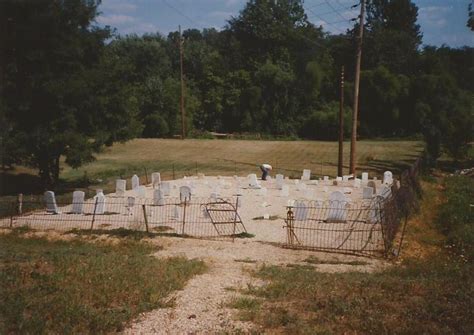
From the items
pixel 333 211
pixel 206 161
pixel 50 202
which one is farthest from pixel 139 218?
pixel 206 161

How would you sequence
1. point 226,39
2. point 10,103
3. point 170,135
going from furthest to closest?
point 226,39 → point 170,135 → point 10,103

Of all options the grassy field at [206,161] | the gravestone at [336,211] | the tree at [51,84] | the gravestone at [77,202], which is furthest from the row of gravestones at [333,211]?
the grassy field at [206,161]

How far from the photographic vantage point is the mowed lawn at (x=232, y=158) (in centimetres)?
3744

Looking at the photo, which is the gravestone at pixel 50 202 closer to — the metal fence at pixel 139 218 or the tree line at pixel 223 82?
the metal fence at pixel 139 218

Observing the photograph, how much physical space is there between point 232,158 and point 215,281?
115 feet

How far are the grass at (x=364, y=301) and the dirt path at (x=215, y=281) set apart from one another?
0.44 m

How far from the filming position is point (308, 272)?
11.5 m

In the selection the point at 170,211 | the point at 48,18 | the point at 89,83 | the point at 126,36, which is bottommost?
the point at 170,211

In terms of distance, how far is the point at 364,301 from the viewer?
836 centimetres

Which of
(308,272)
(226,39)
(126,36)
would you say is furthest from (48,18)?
(226,39)

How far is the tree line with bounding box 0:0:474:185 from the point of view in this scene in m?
26.1

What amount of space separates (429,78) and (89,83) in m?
46.4

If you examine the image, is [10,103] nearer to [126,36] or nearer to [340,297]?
[340,297]

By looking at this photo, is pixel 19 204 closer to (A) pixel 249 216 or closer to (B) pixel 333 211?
Answer: (A) pixel 249 216
